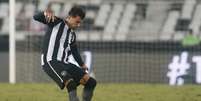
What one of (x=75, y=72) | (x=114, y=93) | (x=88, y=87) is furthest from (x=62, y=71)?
(x=114, y=93)

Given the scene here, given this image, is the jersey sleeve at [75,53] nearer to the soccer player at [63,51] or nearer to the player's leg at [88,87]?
the soccer player at [63,51]

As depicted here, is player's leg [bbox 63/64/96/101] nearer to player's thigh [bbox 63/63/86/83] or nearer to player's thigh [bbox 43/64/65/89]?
player's thigh [bbox 63/63/86/83]

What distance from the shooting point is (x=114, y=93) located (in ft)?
34.1

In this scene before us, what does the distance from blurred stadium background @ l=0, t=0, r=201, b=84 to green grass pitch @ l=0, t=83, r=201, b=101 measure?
242cm

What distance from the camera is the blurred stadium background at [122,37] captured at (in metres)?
14.0

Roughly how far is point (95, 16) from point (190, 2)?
8.23 ft

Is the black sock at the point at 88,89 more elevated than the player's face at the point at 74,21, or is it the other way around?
the player's face at the point at 74,21

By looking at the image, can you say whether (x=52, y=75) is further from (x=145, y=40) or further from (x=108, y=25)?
(x=108, y=25)

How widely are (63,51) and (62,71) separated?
0.78 feet

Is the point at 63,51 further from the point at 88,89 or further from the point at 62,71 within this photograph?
the point at 88,89

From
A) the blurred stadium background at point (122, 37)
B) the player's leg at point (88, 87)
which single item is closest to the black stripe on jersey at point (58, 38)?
the player's leg at point (88, 87)

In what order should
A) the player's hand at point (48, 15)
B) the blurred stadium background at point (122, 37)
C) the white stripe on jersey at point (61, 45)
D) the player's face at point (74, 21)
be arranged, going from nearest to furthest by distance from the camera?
the player's hand at point (48, 15)
the player's face at point (74, 21)
the white stripe on jersey at point (61, 45)
the blurred stadium background at point (122, 37)

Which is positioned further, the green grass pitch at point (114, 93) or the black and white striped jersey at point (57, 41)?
the green grass pitch at point (114, 93)

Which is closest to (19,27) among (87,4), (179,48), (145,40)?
(87,4)
